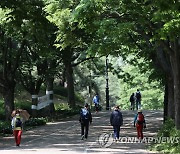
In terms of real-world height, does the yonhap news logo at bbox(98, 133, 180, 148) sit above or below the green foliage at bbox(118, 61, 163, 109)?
below

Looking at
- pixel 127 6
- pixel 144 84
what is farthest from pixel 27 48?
pixel 144 84

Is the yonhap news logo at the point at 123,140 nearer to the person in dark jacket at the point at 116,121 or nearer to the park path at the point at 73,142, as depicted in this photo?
the park path at the point at 73,142

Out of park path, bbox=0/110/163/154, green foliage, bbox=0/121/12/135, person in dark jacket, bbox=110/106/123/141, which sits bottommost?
park path, bbox=0/110/163/154

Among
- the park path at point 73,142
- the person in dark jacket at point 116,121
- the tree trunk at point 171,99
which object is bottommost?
the park path at point 73,142

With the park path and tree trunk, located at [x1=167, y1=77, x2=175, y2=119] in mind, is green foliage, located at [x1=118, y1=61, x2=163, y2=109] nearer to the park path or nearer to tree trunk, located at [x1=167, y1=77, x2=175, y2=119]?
the park path

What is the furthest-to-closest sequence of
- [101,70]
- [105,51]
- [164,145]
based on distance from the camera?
[101,70], [105,51], [164,145]

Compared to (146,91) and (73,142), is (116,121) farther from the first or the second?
(146,91)

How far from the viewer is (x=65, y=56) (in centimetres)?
3141

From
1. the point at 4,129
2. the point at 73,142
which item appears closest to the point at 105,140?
the point at 73,142

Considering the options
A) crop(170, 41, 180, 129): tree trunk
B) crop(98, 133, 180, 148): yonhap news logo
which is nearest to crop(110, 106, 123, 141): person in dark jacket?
crop(98, 133, 180, 148): yonhap news logo

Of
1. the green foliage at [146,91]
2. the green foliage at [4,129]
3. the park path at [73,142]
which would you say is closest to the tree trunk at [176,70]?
the park path at [73,142]

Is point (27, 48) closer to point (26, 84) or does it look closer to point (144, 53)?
point (26, 84)

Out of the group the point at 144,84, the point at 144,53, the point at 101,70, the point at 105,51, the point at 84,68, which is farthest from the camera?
the point at 144,84

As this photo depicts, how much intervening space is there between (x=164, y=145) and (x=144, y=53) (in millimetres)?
9254
